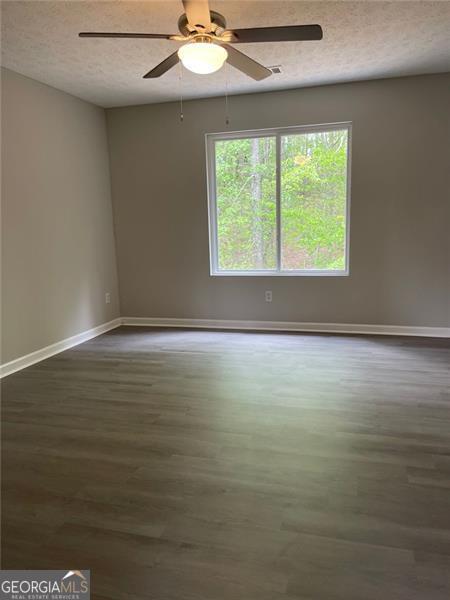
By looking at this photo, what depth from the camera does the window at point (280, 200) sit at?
4.60 metres

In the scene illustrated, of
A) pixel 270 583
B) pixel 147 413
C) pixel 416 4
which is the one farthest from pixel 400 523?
pixel 416 4

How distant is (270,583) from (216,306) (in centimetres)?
378

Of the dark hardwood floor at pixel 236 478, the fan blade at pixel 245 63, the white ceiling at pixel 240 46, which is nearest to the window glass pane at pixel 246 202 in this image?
the white ceiling at pixel 240 46

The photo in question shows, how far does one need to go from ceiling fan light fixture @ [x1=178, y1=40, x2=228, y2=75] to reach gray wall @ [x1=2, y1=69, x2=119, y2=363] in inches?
85.4

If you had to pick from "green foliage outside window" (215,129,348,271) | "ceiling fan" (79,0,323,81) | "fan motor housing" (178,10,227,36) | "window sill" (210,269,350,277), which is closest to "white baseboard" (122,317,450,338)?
"window sill" (210,269,350,277)

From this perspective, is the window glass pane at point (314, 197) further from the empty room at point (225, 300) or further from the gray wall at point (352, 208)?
the gray wall at point (352, 208)

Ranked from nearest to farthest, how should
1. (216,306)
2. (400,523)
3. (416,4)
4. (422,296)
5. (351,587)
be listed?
1. (351,587)
2. (400,523)
3. (416,4)
4. (422,296)
5. (216,306)

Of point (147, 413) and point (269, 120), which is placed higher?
point (269, 120)

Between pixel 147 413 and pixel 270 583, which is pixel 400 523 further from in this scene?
pixel 147 413

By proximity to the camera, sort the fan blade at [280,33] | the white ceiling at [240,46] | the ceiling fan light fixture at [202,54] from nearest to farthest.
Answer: the fan blade at [280,33], the ceiling fan light fixture at [202,54], the white ceiling at [240,46]

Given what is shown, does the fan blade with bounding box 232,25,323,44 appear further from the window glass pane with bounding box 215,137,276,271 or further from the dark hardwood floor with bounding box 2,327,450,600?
the window glass pane with bounding box 215,137,276,271

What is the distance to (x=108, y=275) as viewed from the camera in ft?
17.2

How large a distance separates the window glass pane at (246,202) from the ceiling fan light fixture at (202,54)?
2463mm

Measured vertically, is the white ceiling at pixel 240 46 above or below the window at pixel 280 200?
above
